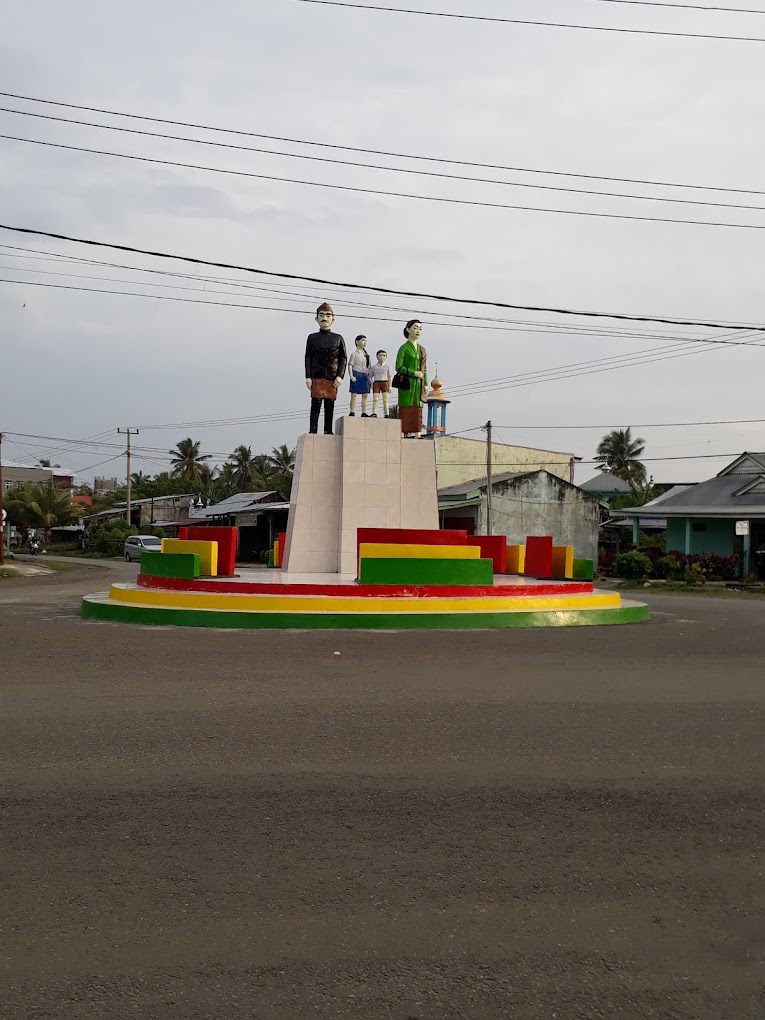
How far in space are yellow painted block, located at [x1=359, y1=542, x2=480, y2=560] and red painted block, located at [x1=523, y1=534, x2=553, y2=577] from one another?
3480 mm

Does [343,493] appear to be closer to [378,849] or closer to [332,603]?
[332,603]

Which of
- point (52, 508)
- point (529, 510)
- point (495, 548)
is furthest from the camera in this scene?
point (52, 508)

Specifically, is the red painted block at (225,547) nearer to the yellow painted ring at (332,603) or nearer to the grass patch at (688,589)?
the yellow painted ring at (332,603)

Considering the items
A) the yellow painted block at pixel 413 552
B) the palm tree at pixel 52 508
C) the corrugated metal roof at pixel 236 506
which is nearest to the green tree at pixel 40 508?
the palm tree at pixel 52 508

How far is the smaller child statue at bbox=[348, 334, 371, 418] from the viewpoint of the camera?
1802 cm

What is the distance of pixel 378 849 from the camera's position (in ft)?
12.8

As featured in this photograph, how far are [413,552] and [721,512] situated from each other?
2050cm

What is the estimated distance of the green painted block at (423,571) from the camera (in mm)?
13523

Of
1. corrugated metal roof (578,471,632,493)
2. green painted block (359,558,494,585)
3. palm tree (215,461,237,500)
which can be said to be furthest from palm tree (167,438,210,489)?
green painted block (359,558,494,585)

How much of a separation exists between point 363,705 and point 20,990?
13.7ft

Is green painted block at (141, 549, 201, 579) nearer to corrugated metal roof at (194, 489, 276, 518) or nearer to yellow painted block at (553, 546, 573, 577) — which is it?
yellow painted block at (553, 546, 573, 577)

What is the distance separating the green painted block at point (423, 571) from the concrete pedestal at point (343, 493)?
355 centimetres

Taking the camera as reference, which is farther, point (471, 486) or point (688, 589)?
point (471, 486)

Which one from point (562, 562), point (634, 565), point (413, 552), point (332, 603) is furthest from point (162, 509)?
point (332, 603)
